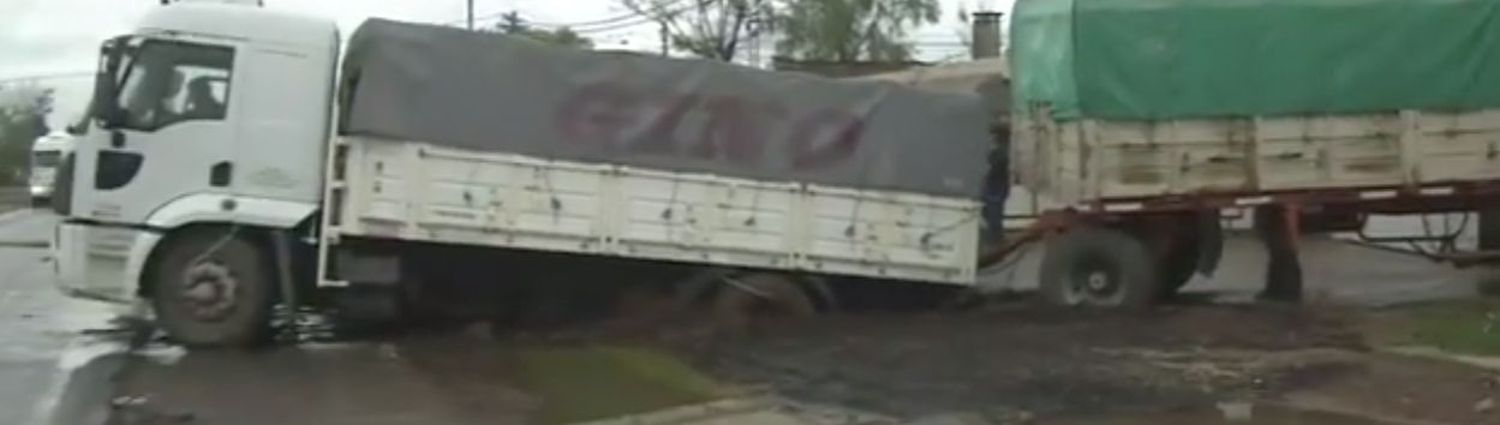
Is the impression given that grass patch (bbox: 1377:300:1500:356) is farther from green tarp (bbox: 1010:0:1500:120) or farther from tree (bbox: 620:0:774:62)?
tree (bbox: 620:0:774:62)

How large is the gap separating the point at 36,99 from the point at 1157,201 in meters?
92.2

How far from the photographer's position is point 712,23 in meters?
68.6

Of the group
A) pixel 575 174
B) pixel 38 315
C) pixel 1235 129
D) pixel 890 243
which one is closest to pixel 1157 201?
pixel 1235 129

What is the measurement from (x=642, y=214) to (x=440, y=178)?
1544 millimetres

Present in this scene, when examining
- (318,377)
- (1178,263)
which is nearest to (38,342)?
(318,377)

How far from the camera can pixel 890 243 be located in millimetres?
17266

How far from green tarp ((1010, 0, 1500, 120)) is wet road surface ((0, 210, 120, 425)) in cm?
794

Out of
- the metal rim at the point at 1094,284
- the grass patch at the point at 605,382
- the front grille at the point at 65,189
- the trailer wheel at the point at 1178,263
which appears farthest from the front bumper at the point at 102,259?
the trailer wheel at the point at 1178,263

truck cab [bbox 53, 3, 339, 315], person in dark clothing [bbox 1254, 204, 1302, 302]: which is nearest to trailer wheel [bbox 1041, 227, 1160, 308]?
person in dark clothing [bbox 1254, 204, 1302, 302]

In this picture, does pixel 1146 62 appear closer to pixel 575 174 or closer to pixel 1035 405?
pixel 575 174

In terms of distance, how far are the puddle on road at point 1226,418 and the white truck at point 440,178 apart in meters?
5.33

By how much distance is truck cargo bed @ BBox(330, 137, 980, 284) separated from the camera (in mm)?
15750

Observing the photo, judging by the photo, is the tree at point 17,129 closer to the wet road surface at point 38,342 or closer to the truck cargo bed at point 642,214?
the wet road surface at point 38,342

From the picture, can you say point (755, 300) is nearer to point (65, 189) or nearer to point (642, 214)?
point (642, 214)
